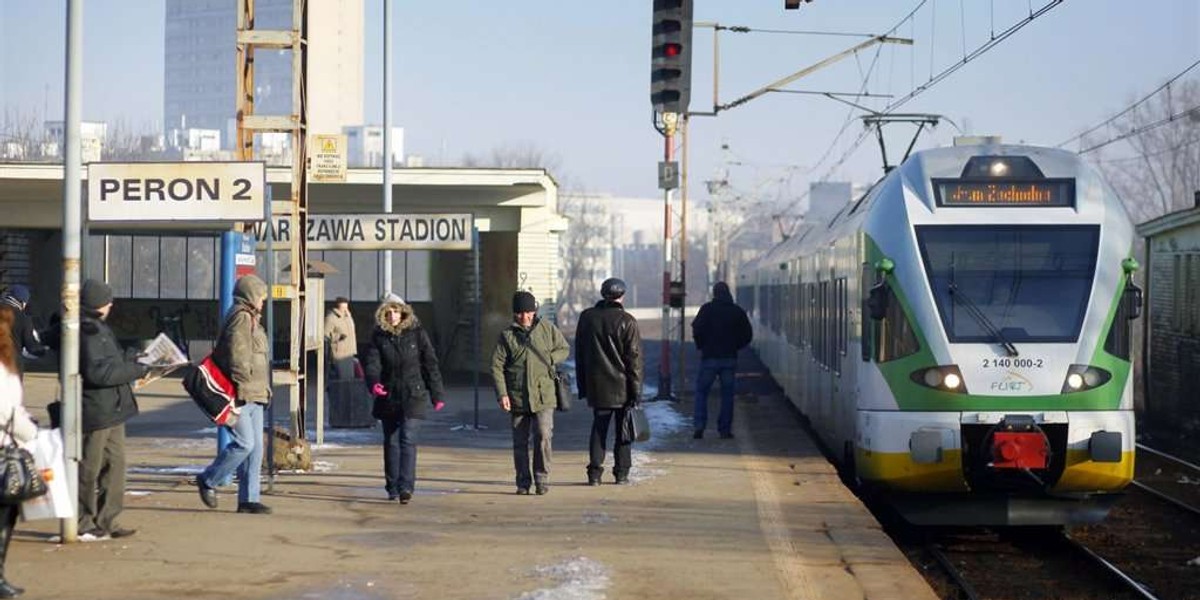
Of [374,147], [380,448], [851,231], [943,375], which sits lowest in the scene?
[380,448]

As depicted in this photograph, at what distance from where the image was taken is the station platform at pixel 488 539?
890 cm

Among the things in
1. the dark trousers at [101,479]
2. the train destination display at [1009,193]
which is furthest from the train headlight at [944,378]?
the dark trousers at [101,479]

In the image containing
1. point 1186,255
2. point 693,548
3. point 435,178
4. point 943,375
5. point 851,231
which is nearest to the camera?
point 693,548

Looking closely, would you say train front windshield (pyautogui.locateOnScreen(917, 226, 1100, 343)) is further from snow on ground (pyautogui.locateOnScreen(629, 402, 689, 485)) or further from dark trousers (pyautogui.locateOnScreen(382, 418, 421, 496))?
dark trousers (pyautogui.locateOnScreen(382, 418, 421, 496))

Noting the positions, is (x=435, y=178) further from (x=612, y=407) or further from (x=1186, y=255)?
(x=612, y=407)

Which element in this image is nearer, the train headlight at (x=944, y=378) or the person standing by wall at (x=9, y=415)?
the person standing by wall at (x=9, y=415)

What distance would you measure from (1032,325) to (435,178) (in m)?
18.6

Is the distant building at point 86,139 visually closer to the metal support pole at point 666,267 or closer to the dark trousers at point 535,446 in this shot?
the dark trousers at point 535,446

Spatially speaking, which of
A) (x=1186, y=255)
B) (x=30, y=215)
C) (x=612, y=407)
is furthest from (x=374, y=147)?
(x=612, y=407)

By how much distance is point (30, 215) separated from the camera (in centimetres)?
3164

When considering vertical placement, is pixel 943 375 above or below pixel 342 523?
above

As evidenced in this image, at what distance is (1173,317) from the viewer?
962 inches

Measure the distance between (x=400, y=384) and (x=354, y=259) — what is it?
22386 millimetres

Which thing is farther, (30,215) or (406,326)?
(30,215)
